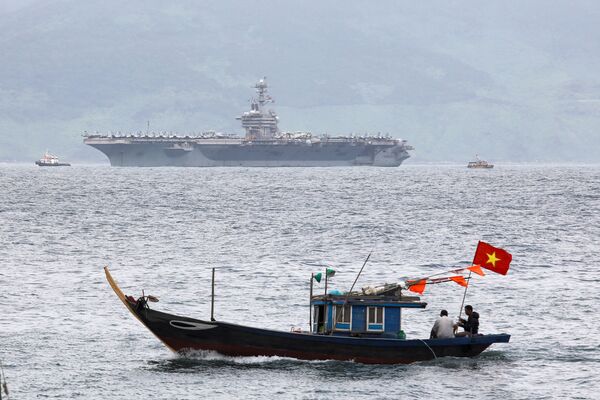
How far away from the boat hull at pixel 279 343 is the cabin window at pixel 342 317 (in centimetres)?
72

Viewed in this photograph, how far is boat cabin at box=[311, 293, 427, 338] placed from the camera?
36656 mm

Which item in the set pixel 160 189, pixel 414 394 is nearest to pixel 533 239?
pixel 414 394

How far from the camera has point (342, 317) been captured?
1444 inches

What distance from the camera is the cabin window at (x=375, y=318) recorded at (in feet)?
121

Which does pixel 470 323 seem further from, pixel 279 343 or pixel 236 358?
pixel 236 358

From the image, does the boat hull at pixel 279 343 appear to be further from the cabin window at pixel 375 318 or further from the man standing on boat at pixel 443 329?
the cabin window at pixel 375 318

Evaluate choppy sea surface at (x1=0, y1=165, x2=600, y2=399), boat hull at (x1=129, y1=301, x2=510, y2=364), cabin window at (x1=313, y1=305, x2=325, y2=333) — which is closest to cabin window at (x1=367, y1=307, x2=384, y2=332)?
boat hull at (x1=129, y1=301, x2=510, y2=364)

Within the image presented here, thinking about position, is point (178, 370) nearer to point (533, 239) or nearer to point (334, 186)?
point (533, 239)

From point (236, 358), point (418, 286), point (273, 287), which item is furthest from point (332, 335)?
point (273, 287)

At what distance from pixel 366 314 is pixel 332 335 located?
1.19m

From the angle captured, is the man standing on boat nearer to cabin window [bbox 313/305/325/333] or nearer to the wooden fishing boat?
the wooden fishing boat

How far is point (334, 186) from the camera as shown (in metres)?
153

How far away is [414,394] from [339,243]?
3838 centimetres

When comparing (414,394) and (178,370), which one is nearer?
(414,394)
